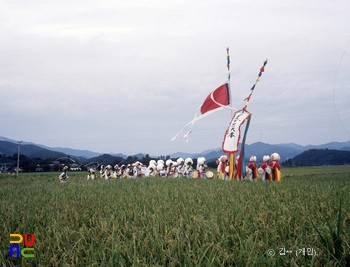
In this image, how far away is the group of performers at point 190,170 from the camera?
→ 16284mm

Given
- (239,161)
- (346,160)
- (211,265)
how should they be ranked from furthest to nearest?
(346,160)
(239,161)
(211,265)

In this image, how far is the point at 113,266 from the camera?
2738mm

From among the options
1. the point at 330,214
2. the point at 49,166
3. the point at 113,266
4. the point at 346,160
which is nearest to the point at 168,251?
the point at 113,266

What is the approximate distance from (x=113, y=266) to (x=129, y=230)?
45.3 inches

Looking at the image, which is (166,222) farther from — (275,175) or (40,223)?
(275,175)

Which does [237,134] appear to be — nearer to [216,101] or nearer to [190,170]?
[216,101]

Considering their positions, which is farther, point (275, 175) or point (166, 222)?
point (275, 175)

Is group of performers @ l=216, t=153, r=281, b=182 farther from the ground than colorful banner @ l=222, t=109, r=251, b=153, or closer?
closer

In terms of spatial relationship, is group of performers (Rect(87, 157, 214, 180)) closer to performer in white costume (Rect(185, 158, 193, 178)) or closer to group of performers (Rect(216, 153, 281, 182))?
performer in white costume (Rect(185, 158, 193, 178))

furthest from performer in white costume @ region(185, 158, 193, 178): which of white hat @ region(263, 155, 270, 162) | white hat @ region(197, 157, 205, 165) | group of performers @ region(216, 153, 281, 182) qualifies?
white hat @ region(263, 155, 270, 162)

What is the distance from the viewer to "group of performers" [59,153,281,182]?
1628 cm

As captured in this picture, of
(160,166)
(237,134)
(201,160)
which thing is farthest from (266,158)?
(160,166)

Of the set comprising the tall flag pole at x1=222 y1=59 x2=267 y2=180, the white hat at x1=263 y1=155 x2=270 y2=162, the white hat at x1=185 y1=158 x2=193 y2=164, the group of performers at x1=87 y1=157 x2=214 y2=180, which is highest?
the tall flag pole at x1=222 y1=59 x2=267 y2=180

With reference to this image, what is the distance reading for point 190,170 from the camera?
2544 centimetres
